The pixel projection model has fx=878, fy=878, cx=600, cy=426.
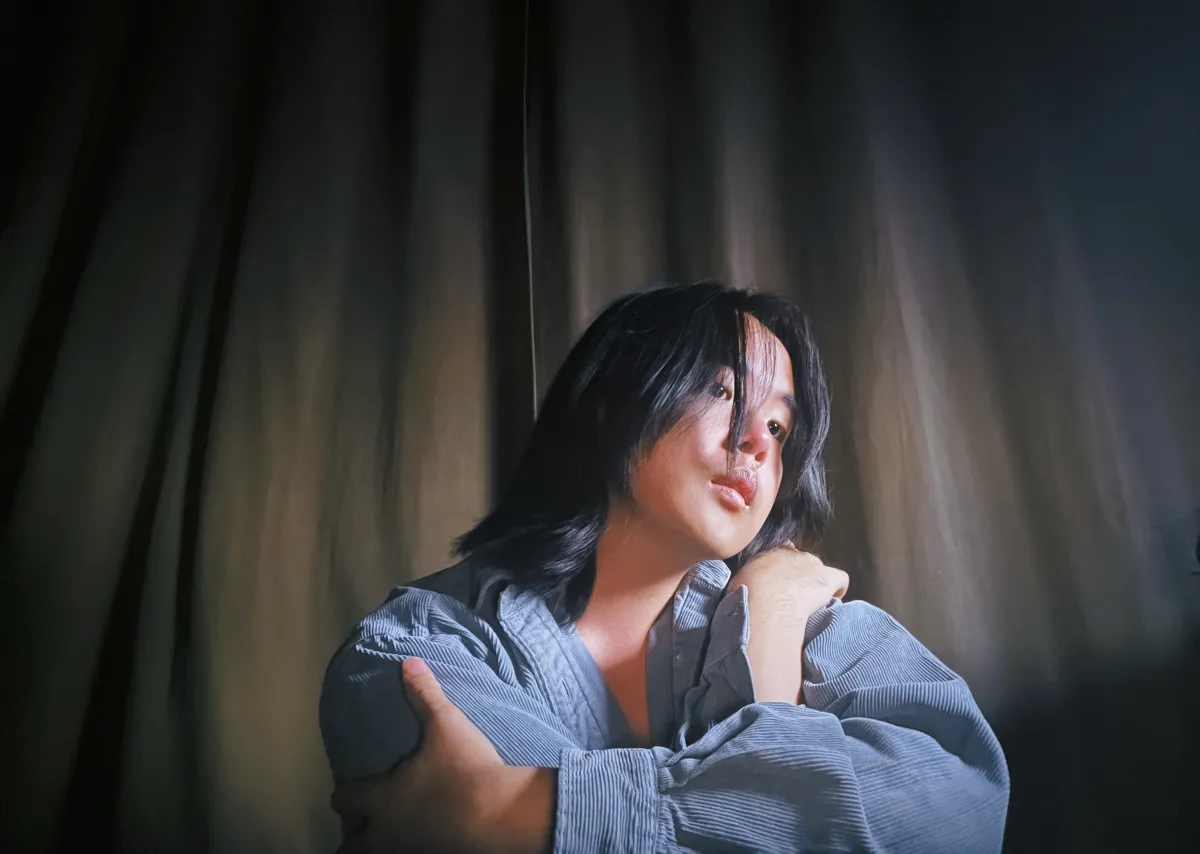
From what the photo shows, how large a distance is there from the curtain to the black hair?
36 mm

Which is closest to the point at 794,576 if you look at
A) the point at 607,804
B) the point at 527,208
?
the point at 607,804

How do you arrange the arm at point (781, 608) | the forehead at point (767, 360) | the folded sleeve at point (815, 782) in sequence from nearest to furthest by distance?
the folded sleeve at point (815, 782) < the arm at point (781, 608) < the forehead at point (767, 360)

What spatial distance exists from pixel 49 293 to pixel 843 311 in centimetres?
97

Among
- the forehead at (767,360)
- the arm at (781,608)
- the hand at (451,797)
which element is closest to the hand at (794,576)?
the arm at (781,608)

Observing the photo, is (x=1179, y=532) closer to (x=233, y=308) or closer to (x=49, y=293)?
(x=233, y=308)

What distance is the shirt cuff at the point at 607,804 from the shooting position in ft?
2.21

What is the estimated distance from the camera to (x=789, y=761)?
0.69 m

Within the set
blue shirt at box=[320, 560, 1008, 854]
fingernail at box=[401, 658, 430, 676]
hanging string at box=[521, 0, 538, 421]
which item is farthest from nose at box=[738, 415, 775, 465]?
fingernail at box=[401, 658, 430, 676]

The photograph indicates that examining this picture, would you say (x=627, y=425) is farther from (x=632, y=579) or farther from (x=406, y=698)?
(x=406, y=698)

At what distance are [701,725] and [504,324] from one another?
→ 0.53 meters

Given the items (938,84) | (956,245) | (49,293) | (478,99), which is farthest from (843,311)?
(49,293)

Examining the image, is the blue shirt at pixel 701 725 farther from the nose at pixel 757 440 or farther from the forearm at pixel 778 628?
the nose at pixel 757 440

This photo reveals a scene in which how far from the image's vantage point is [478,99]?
1.18 m

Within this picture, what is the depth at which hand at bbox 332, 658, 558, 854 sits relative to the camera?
70 cm
